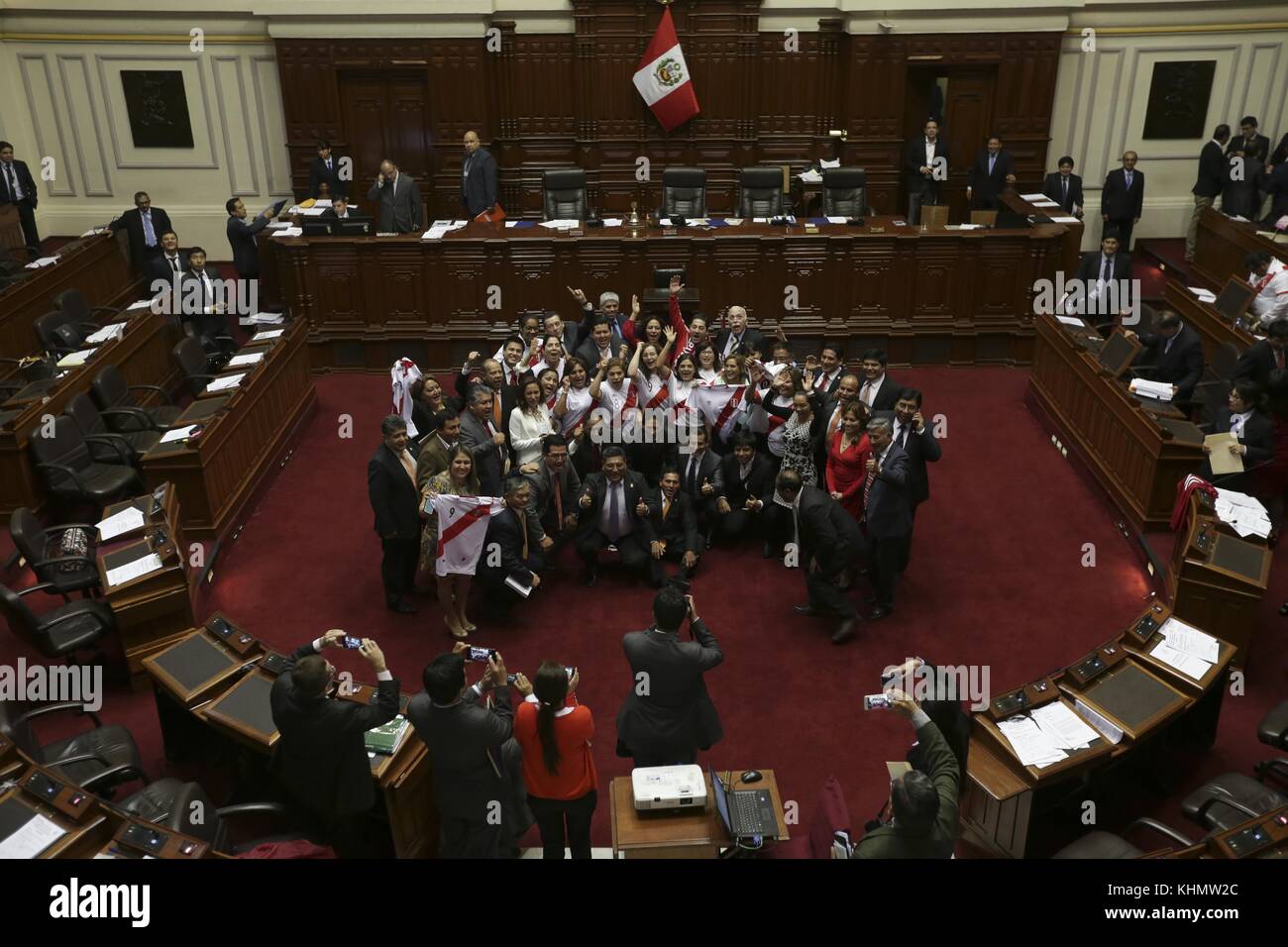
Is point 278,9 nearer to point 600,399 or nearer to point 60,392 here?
point 60,392

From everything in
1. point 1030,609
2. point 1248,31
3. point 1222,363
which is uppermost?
point 1248,31

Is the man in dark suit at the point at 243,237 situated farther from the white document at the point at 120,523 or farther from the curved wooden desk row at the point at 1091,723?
the curved wooden desk row at the point at 1091,723

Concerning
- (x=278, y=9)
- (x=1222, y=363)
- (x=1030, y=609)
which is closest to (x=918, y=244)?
(x=1222, y=363)

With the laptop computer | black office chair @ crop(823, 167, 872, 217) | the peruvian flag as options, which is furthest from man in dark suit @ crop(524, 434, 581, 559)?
the peruvian flag

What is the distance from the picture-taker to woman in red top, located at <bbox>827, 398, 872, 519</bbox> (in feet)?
25.4

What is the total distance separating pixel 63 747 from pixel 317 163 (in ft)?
32.6

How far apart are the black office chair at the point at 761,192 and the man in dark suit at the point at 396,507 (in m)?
6.72

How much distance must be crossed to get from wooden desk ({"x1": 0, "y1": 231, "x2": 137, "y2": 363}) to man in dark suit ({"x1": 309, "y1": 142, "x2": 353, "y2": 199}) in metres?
2.39

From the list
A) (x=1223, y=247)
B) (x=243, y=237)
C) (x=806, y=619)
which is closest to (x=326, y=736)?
(x=806, y=619)

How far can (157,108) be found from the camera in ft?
48.2

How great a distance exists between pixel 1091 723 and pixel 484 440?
4432 millimetres

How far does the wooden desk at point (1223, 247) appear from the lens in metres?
12.1

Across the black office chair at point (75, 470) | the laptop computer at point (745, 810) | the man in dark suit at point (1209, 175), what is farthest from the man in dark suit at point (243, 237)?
the man in dark suit at point (1209, 175)
